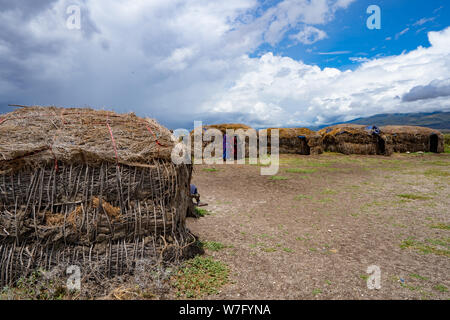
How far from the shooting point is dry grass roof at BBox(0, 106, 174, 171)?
4184mm

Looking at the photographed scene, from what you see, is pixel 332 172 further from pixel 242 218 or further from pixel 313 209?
pixel 242 218

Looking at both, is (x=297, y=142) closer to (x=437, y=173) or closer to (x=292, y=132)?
(x=292, y=132)

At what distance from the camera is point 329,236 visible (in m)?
6.61

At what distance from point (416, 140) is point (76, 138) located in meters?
32.9

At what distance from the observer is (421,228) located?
7.03 meters

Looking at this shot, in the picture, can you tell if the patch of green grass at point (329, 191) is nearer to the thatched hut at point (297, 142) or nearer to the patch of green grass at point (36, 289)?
the patch of green grass at point (36, 289)

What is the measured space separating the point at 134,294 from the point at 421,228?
752 centimetres

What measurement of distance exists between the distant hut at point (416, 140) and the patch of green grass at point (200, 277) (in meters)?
28.8

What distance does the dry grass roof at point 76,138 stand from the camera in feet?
13.7

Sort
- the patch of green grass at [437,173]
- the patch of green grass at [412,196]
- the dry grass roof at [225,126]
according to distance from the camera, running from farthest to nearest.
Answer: the dry grass roof at [225,126] → the patch of green grass at [437,173] → the patch of green grass at [412,196]

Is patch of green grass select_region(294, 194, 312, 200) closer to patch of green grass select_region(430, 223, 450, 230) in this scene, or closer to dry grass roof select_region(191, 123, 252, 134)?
patch of green grass select_region(430, 223, 450, 230)

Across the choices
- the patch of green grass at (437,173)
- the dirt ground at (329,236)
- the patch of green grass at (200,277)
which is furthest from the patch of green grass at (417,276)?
the patch of green grass at (437,173)
